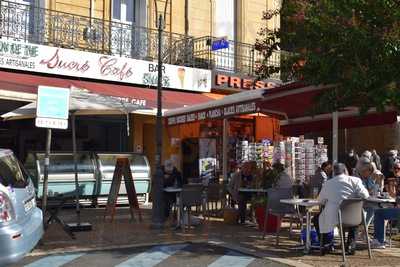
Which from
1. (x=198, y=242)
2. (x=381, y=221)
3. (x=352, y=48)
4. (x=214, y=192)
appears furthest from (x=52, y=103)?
(x=381, y=221)

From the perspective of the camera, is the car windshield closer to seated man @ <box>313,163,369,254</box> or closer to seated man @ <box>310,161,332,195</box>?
seated man @ <box>313,163,369,254</box>

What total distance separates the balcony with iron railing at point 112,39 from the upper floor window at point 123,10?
0.62 meters

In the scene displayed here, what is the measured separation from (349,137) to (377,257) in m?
15.4

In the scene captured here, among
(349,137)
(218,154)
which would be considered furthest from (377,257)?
(349,137)

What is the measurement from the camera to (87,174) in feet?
53.4

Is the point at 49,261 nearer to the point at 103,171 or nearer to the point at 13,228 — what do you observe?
the point at 13,228

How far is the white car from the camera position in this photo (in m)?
6.91

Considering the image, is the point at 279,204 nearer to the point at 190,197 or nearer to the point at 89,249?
the point at 190,197

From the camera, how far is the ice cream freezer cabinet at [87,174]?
1527cm

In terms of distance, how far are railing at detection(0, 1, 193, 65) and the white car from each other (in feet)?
31.6

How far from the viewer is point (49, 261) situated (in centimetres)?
910

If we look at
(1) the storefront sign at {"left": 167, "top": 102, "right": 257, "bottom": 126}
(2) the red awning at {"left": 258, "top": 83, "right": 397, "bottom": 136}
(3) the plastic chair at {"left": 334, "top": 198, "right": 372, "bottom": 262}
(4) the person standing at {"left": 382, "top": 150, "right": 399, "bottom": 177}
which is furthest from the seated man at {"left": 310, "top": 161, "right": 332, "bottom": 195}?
(4) the person standing at {"left": 382, "top": 150, "right": 399, "bottom": 177}

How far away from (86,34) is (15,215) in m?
11.6

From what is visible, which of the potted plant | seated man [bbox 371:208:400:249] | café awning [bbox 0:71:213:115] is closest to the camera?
seated man [bbox 371:208:400:249]
